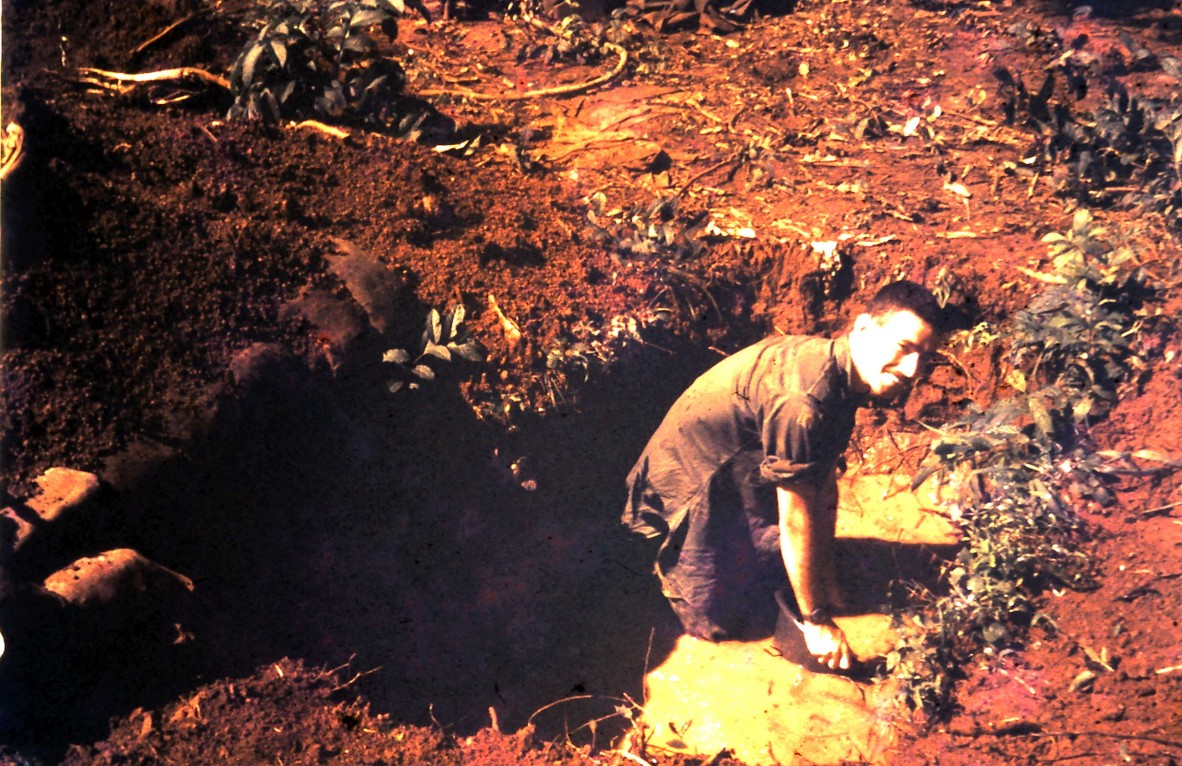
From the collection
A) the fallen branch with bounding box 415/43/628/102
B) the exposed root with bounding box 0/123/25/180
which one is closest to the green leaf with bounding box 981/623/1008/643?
the fallen branch with bounding box 415/43/628/102

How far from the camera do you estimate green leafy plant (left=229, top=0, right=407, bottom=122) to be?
2.37 meters

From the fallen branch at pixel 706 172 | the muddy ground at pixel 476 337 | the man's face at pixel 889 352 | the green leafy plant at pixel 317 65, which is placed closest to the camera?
the muddy ground at pixel 476 337

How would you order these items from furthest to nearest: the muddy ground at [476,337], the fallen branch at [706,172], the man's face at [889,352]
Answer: the fallen branch at [706,172] → the man's face at [889,352] → the muddy ground at [476,337]

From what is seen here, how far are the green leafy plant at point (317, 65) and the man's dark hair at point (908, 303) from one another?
1682mm

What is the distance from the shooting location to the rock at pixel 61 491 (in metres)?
1.79

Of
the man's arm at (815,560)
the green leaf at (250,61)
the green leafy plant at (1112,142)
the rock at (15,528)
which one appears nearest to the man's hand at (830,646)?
the man's arm at (815,560)

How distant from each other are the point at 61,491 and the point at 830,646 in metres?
2.13

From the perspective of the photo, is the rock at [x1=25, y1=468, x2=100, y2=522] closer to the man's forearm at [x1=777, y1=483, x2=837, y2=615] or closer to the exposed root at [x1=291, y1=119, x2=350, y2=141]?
the exposed root at [x1=291, y1=119, x2=350, y2=141]

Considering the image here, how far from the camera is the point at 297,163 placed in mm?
2381

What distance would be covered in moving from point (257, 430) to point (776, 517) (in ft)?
4.96

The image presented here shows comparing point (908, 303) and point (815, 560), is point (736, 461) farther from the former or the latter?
point (908, 303)

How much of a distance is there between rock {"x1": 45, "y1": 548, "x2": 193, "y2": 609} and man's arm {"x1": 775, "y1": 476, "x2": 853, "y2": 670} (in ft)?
5.57

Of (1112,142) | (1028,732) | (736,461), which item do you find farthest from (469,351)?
(1112,142)

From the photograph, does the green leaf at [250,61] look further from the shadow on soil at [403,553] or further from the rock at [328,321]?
the shadow on soil at [403,553]
